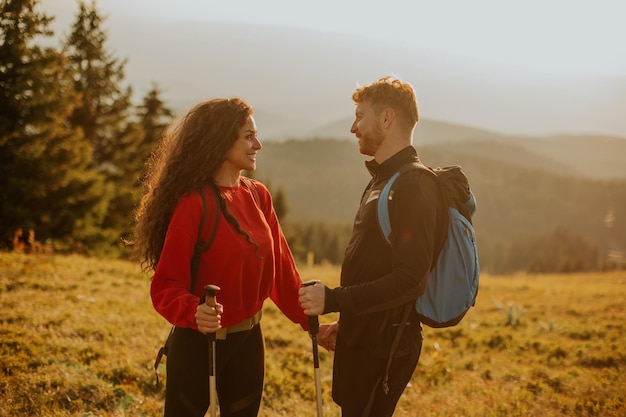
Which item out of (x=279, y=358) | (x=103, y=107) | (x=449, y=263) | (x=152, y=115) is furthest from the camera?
(x=152, y=115)

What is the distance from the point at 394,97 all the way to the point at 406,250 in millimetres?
1004

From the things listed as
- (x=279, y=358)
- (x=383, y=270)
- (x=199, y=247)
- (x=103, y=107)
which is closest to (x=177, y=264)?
(x=199, y=247)

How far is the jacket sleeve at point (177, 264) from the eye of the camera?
9.55 ft

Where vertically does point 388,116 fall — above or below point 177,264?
above

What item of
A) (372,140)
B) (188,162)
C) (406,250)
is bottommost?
(406,250)

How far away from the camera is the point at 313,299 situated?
9.66ft

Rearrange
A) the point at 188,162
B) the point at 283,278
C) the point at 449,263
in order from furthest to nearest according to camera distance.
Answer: the point at 283,278, the point at 188,162, the point at 449,263

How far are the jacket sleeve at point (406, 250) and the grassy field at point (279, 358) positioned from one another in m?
3.30

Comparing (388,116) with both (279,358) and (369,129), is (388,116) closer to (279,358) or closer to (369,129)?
(369,129)

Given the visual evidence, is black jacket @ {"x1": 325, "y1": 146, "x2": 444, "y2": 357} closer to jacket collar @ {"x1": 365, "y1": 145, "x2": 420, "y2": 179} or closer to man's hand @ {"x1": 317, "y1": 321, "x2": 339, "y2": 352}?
jacket collar @ {"x1": 365, "y1": 145, "x2": 420, "y2": 179}

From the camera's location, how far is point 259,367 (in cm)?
344

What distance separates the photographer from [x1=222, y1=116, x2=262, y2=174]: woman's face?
3371 millimetres

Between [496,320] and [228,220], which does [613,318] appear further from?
[228,220]

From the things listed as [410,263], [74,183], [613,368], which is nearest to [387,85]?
[410,263]
